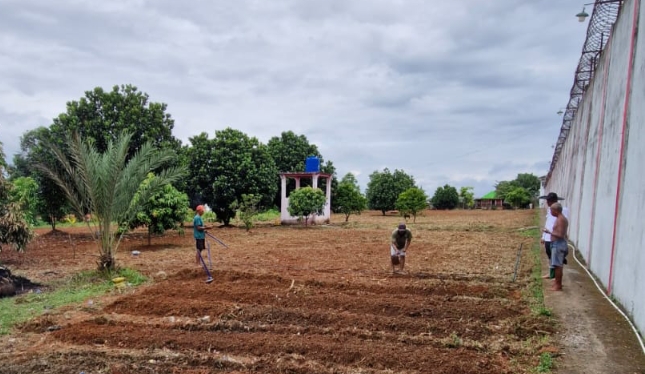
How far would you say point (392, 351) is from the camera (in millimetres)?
4637

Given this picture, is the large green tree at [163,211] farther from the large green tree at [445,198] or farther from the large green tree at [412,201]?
the large green tree at [445,198]

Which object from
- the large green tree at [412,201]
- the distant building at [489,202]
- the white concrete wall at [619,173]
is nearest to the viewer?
the white concrete wall at [619,173]

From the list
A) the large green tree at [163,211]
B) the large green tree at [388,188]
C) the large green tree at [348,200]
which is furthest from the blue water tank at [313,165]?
the large green tree at [388,188]

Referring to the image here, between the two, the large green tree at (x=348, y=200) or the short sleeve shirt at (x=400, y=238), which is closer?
the short sleeve shirt at (x=400, y=238)

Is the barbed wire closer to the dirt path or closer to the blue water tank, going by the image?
the dirt path

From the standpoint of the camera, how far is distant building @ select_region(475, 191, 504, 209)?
68438 millimetres

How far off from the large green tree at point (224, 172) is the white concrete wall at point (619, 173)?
638 inches

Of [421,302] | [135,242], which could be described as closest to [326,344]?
[421,302]

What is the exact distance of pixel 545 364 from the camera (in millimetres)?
4281

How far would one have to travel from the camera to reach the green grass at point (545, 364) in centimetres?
417

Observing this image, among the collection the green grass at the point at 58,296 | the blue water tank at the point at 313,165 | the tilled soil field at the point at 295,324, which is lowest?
the green grass at the point at 58,296

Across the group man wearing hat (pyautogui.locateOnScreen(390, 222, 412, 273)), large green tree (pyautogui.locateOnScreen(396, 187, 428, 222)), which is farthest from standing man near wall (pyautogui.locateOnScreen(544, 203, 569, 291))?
large green tree (pyautogui.locateOnScreen(396, 187, 428, 222))

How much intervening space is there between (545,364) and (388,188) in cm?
3690

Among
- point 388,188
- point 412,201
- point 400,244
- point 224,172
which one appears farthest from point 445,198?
point 400,244
